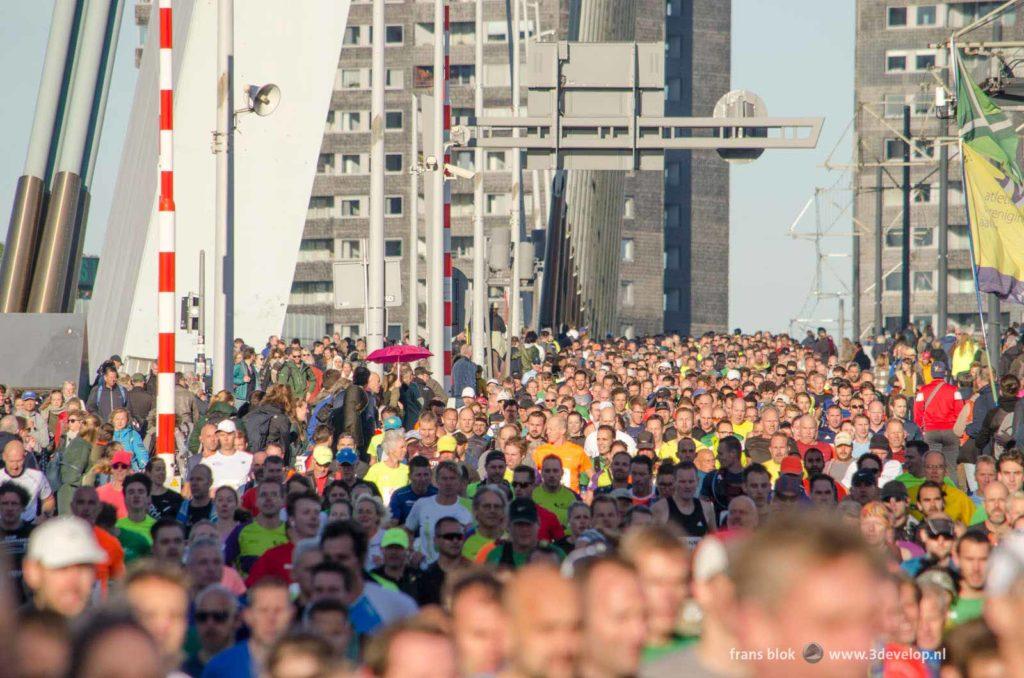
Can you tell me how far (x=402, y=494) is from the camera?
41.5 feet

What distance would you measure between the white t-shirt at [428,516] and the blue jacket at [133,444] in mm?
4922

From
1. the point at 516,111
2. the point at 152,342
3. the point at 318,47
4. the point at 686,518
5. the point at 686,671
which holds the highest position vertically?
the point at 516,111

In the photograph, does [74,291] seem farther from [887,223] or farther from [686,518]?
[887,223]

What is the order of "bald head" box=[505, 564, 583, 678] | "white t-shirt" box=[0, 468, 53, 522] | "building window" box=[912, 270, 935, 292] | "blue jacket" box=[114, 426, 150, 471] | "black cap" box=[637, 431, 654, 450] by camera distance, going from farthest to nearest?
"building window" box=[912, 270, 935, 292]
"black cap" box=[637, 431, 654, 450]
"blue jacket" box=[114, 426, 150, 471]
"white t-shirt" box=[0, 468, 53, 522]
"bald head" box=[505, 564, 583, 678]

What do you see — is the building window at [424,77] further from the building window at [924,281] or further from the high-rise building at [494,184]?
the building window at [924,281]

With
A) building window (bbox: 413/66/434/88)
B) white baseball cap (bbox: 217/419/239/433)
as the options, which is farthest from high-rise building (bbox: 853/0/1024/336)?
white baseball cap (bbox: 217/419/239/433)

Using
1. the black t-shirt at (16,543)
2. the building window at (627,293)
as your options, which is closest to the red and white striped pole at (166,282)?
the black t-shirt at (16,543)

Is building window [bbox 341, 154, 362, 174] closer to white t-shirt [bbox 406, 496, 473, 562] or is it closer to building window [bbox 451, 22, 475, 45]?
building window [bbox 451, 22, 475, 45]

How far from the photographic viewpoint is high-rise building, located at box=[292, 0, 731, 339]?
315 ft

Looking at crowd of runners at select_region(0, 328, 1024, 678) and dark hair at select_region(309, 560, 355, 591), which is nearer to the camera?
crowd of runners at select_region(0, 328, 1024, 678)

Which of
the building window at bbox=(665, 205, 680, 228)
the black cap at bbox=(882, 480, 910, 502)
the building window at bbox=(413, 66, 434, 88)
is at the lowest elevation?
the black cap at bbox=(882, 480, 910, 502)

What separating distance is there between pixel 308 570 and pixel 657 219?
102 metres

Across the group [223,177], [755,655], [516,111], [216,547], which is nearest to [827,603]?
[755,655]

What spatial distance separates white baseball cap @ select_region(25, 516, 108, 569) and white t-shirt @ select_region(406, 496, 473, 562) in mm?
5166
